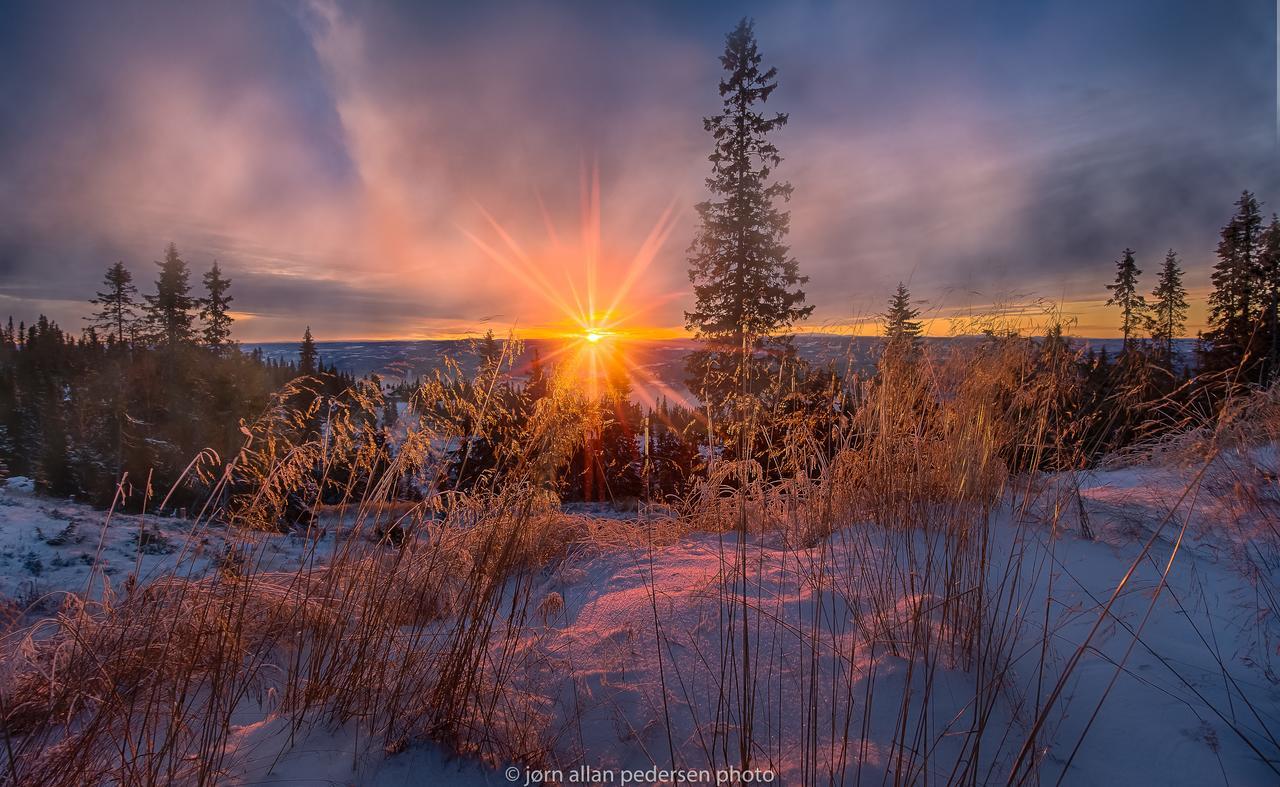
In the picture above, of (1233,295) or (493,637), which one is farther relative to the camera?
(1233,295)

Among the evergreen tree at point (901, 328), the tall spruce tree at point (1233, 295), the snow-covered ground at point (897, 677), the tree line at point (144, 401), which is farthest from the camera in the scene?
the tree line at point (144, 401)

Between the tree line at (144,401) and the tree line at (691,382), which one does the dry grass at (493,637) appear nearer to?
the tree line at (691,382)

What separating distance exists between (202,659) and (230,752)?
0.76m

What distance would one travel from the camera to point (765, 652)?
213 cm

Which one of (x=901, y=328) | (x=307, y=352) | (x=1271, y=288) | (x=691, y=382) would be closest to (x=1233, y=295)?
(x=1271, y=288)

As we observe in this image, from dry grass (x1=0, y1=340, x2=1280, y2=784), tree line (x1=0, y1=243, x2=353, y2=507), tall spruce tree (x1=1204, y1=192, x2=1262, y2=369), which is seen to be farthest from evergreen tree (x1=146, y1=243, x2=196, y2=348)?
tall spruce tree (x1=1204, y1=192, x2=1262, y2=369)

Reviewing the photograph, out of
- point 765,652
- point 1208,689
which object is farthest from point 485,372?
point 1208,689

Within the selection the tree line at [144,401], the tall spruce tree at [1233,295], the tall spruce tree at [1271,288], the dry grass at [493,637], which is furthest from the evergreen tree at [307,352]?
the tall spruce tree at [1233,295]

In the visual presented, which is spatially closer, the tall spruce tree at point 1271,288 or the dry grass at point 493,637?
the dry grass at point 493,637

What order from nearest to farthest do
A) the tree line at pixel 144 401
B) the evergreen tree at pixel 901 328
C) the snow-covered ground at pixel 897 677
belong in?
the snow-covered ground at pixel 897 677, the evergreen tree at pixel 901 328, the tree line at pixel 144 401

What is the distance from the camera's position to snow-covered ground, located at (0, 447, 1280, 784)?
154cm

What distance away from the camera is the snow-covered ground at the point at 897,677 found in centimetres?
154

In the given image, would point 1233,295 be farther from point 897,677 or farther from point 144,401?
point 144,401

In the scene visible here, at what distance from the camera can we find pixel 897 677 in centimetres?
189
